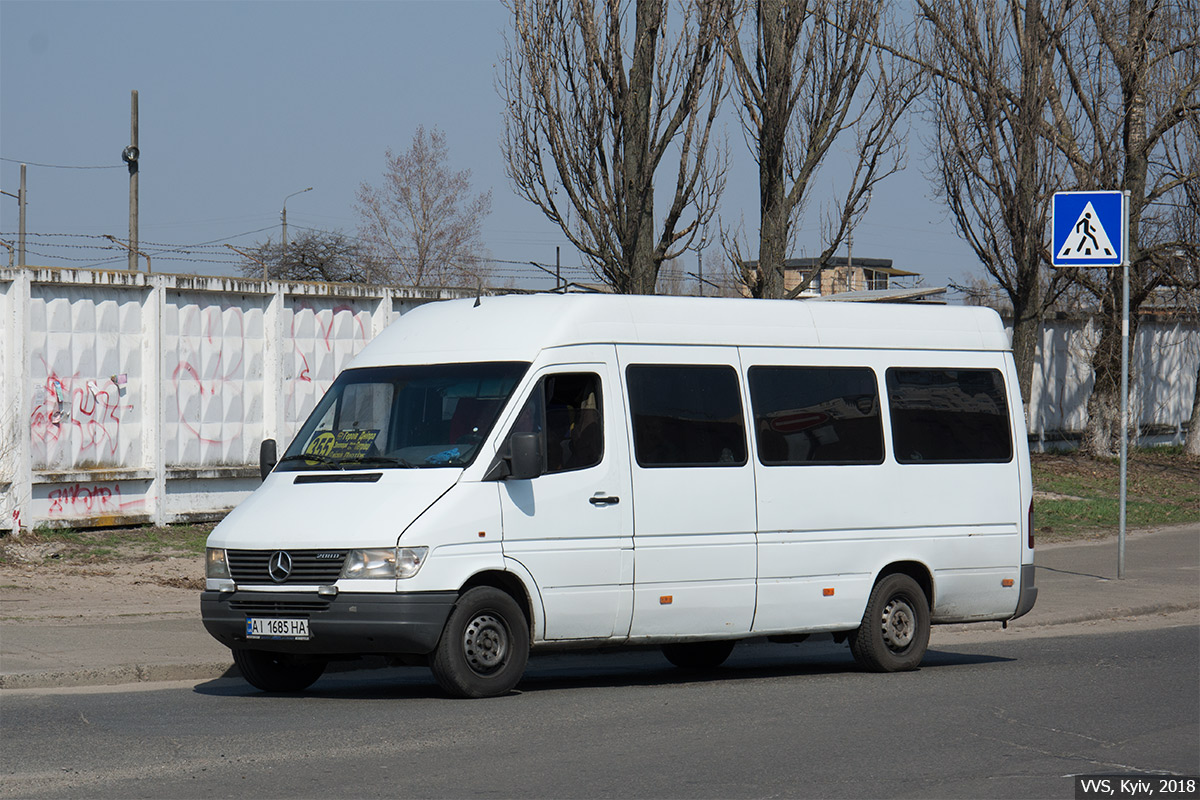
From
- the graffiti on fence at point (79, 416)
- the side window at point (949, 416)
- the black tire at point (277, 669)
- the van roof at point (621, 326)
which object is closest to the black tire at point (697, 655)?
the side window at point (949, 416)

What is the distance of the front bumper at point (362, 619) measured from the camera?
8805mm

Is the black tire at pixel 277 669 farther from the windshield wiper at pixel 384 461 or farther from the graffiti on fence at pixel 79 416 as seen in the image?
the graffiti on fence at pixel 79 416

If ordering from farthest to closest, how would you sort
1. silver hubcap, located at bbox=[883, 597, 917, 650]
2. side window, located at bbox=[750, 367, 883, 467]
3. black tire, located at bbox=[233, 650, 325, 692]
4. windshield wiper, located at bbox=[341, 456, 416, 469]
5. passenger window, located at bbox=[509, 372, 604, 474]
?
silver hubcap, located at bbox=[883, 597, 917, 650], side window, located at bbox=[750, 367, 883, 467], black tire, located at bbox=[233, 650, 325, 692], passenger window, located at bbox=[509, 372, 604, 474], windshield wiper, located at bbox=[341, 456, 416, 469]

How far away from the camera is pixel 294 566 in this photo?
29.7 ft

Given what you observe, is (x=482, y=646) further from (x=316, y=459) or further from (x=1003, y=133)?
(x=1003, y=133)

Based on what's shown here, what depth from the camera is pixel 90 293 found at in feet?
54.1

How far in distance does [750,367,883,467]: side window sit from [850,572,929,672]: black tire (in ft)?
3.18

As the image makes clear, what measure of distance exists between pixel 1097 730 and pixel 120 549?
10655 millimetres

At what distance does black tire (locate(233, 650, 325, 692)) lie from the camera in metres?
9.75

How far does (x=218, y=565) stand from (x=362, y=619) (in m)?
1.18

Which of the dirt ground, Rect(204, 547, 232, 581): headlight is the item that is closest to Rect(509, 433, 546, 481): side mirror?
Rect(204, 547, 232, 581): headlight

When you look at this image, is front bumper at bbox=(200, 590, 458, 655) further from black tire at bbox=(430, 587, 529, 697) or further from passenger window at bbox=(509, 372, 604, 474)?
passenger window at bbox=(509, 372, 604, 474)

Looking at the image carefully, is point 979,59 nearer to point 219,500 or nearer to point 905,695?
point 219,500

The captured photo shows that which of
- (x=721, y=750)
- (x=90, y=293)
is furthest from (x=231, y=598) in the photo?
(x=90, y=293)
